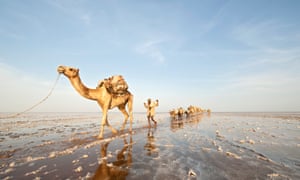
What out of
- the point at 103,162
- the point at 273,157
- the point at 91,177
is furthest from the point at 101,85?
the point at 273,157

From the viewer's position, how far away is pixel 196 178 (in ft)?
10.9

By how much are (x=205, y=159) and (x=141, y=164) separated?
1.92m

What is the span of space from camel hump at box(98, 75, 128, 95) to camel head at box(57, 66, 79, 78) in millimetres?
1744

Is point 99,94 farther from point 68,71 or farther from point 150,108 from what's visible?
point 150,108

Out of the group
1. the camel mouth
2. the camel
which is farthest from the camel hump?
the camel mouth

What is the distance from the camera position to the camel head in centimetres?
729

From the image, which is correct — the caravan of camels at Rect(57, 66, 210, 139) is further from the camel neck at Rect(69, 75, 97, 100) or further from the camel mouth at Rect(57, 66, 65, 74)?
the camel mouth at Rect(57, 66, 65, 74)

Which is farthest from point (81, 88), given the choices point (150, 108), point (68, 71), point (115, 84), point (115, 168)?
point (150, 108)

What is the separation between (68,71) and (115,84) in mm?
2521

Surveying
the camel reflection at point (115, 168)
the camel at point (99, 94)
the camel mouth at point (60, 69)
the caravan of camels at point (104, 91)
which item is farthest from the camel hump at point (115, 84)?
the camel reflection at point (115, 168)

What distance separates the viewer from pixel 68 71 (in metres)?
7.54

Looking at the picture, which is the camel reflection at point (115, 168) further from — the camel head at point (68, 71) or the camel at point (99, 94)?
the camel head at point (68, 71)

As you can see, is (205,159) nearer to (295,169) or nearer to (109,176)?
(295,169)

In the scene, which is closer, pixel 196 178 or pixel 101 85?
pixel 196 178
